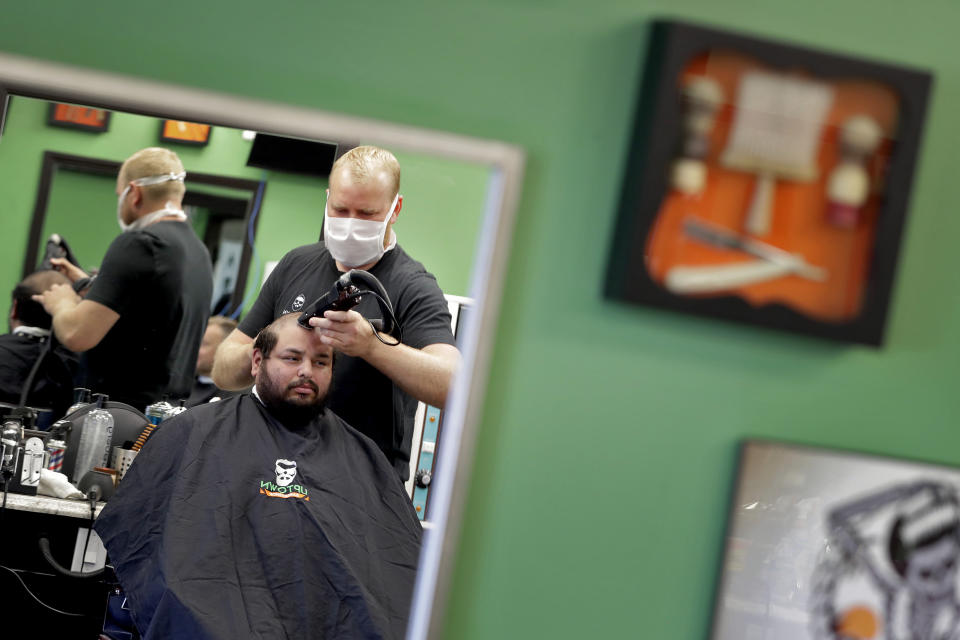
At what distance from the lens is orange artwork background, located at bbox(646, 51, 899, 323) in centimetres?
136

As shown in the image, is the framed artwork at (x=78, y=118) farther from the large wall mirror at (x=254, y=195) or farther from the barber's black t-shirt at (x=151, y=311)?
the barber's black t-shirt at (x=151, y=311)

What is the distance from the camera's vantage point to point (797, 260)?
4.59ft

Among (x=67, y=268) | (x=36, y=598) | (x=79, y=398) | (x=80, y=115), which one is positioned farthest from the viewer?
(x=36, y=598)

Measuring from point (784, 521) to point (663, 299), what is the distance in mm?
394

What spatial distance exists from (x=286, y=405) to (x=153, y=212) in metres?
0.70

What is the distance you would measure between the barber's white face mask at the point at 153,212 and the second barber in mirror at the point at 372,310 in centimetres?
39

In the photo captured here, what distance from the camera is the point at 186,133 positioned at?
8.39 ft

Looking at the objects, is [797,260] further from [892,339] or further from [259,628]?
[259,628]

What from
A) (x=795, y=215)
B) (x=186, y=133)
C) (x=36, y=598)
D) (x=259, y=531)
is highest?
(x=186, y=133)

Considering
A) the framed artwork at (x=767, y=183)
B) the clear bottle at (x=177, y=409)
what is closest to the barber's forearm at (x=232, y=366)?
the clear bottle at (x=177, y=409)

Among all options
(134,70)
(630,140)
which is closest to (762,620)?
(630,140)

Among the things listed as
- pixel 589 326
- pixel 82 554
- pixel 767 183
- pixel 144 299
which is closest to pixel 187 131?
pixel 144 299

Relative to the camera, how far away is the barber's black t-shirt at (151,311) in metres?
2.64

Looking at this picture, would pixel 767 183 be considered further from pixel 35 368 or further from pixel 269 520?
pixel 35 368
